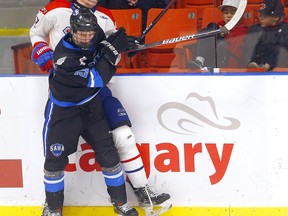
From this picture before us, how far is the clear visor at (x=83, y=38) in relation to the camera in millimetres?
3357

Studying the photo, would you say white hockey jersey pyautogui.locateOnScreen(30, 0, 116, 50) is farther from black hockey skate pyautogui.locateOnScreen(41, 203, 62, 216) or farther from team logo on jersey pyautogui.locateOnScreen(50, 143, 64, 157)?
black hockey skate pyautogui.locateOnScreen(41, 203, 62, 216)

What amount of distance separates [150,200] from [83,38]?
90 cm

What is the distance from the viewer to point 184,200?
3.83m

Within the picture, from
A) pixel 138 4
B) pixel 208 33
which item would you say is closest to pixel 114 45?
pixel 208 33

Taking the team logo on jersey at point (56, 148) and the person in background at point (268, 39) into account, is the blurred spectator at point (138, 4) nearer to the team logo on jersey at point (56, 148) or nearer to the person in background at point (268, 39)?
the person in background at point (268, 39)

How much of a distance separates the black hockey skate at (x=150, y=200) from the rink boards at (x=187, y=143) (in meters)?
0.10

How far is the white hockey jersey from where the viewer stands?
3.64m

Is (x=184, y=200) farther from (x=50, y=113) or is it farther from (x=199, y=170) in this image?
(x=50, y=113)

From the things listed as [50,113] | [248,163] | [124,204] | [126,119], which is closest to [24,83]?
[50,113]

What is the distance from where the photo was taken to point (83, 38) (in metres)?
3.38

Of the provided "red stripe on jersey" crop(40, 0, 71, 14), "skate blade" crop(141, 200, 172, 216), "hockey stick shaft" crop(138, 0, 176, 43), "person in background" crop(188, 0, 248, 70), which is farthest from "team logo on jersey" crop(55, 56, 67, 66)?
"skate blade" crop(141, 200, 172, 216)

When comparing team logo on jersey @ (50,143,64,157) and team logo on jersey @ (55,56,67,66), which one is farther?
team logo on jersey @ (50,143,64,157)

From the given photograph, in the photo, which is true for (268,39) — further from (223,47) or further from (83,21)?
(83,21)

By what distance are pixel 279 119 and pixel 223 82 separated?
33 cm
